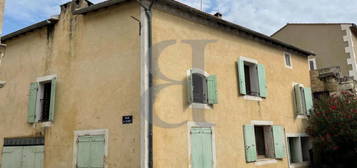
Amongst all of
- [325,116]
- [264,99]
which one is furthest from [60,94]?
[325,116]

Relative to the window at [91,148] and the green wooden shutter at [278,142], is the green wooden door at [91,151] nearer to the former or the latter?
the window at [91,148]

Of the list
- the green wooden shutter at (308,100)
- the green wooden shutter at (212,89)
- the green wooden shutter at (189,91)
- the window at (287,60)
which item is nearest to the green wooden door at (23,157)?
the green wooden shutter at (189,91)

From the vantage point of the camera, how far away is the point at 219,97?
31.6 feet

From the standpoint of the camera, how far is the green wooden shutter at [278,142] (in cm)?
1105

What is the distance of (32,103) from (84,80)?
7.07ft

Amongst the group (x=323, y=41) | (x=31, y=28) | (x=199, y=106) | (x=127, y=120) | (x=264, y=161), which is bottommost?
(x=264, y=161)

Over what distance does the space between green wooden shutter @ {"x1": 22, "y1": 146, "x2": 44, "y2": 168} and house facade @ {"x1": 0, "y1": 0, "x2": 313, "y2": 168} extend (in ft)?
0.13

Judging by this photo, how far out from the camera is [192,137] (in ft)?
28.1

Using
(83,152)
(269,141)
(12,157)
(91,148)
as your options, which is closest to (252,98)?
(269,141)

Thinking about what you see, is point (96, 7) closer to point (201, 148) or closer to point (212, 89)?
point (212, 89)

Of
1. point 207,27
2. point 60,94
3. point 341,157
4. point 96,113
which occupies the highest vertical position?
point 207,27

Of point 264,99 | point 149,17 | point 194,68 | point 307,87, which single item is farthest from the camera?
point 307,87

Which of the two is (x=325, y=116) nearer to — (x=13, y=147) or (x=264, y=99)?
(x=264, y=99)

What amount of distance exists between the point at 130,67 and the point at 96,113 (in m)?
1.61
